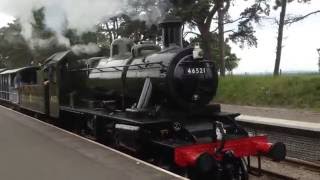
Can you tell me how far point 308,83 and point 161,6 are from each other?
9.20 meters

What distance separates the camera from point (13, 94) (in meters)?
28.0

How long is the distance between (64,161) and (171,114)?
7.67ft

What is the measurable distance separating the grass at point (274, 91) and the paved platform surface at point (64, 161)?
10.9 meters

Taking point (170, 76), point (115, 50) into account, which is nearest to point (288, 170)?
point (170, 76)

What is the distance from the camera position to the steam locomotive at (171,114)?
31.5ft

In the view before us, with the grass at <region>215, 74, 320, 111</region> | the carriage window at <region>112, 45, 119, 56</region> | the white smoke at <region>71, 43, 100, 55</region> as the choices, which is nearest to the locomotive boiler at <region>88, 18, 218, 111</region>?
the carriage window at <region>112, 45, 119, 56</region>

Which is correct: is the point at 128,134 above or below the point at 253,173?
above

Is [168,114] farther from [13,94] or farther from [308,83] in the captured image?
[13,94]

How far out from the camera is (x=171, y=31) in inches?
444

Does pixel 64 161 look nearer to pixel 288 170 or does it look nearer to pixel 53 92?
pixel 288 170

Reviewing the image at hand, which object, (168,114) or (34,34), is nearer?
(168,114)

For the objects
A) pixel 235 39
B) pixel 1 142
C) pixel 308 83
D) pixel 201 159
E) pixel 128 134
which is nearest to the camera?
pixel 201 159

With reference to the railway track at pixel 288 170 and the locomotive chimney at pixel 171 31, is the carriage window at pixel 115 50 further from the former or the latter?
the railway track at pixel 288 170

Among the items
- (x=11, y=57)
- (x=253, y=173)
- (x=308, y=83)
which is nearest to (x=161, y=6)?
(x=253, y=173)
